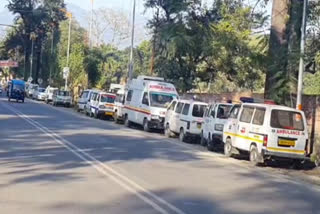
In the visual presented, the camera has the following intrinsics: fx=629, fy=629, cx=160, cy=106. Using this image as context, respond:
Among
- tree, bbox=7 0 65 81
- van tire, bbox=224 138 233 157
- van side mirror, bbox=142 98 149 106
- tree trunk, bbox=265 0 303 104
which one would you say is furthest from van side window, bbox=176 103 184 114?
tree, bbox=7 0 65 81

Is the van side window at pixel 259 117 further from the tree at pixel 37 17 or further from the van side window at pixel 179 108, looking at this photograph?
the tree at pixel 37 17

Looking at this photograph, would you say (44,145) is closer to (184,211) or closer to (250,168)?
(250,168)


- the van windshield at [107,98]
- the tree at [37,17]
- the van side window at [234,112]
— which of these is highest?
the tree at [37,17]

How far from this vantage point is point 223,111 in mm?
24219

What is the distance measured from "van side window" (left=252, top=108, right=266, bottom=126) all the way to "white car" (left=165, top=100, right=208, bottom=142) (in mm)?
6896

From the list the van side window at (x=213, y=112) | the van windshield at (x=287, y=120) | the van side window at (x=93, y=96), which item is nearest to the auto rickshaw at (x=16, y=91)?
the van side window at (x=93, y=96)

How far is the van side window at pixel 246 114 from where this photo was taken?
65.4ft

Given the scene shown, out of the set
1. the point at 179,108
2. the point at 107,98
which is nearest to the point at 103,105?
the point at 107,98

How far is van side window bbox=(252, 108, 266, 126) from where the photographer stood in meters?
19.2

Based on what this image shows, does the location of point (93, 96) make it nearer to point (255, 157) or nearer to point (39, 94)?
point (255, 157)

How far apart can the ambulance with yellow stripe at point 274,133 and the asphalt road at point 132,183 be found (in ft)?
2.35

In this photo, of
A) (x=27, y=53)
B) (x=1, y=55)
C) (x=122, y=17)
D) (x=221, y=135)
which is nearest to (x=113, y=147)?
(x=221, y=135)

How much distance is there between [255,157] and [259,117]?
1.25 meters

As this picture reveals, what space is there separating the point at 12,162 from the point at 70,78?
5430 centimetres
